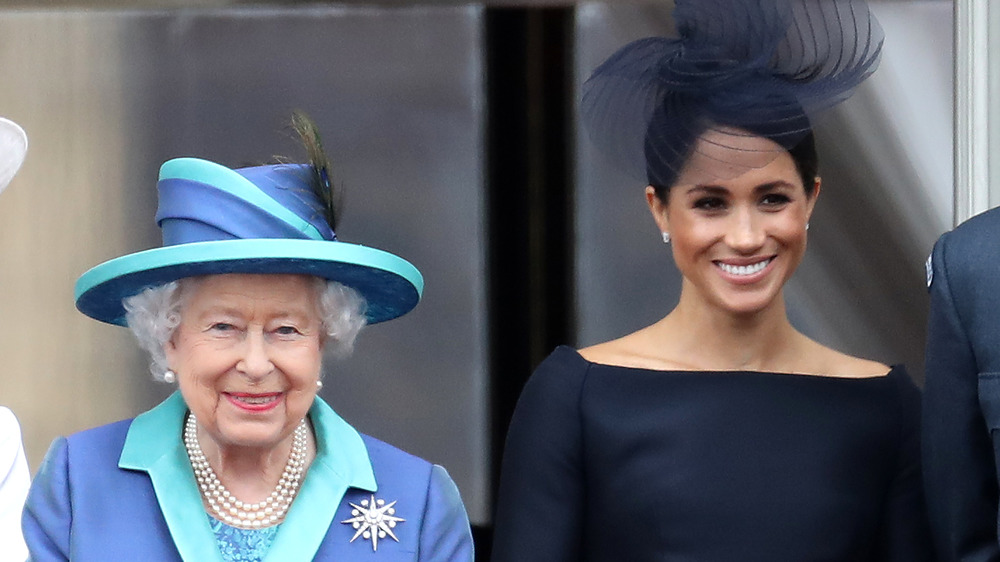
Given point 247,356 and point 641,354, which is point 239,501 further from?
point 641,354

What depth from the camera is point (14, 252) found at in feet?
14.1

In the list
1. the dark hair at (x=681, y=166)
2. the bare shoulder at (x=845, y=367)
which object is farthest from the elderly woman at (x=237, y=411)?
the bare shoulder at (x=845, y=367)

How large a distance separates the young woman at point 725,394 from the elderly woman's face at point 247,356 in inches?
22.6

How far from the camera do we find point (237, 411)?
298 centimetres

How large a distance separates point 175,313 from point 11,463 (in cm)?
82

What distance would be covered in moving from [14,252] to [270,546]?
1.62 m

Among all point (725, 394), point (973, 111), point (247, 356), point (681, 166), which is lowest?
point (725, 394)

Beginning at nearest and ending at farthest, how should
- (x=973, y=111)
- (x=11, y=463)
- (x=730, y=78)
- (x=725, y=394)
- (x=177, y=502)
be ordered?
1. (x=177, y=502)
2. (x=730, y=78)
3. (x=725, y=394)
4. (x=11, y=463)
5. (x=973, y=111)

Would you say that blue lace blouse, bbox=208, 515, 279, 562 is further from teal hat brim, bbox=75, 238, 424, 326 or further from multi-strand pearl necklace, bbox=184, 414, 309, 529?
teal hat brim, bbox=75, 238, 424, 326

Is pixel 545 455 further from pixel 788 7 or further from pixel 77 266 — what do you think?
pixel 77 266

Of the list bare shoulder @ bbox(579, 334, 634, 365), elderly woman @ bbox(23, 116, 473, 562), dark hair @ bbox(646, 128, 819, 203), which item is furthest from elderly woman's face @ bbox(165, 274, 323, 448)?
dark hair @ bbox(646, 128, 819, 203)

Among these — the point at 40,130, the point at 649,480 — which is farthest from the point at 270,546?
the point at 40,130

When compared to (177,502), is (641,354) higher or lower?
higher

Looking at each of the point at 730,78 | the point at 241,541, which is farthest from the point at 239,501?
the point at 730,78
